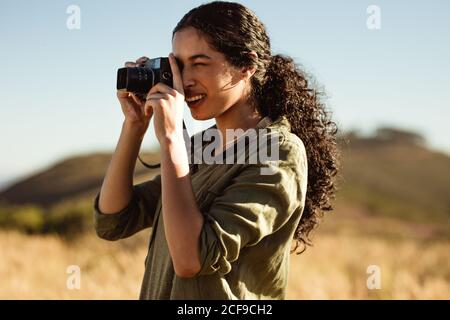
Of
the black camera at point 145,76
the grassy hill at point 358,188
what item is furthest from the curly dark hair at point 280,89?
the grassy hill at point 358,188

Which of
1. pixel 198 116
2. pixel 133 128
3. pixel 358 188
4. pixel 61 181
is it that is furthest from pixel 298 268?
pixel 61 181

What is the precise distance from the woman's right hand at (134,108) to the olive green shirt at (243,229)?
11.1 inches

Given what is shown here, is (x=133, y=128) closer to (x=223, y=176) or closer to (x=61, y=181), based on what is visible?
(x=223, y=176)

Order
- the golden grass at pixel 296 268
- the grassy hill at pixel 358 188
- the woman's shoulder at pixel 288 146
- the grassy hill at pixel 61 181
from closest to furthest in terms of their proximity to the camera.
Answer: the woman's shoulder at pixel 288 146 → the golden grass at pixel 296 268 → the grassy hill at pixel 358 188 → the grassy hill at pixel 61 181

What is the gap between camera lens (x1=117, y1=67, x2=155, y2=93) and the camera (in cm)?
216

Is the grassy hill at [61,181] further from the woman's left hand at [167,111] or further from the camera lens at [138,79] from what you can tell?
the woman's left hand at [167,111]

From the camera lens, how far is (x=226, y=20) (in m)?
2.15

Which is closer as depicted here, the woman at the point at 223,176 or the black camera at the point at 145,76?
the woman at the point at 223,176

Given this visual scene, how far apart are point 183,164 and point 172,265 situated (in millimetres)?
309

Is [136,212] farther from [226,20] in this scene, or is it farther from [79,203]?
[79,203]

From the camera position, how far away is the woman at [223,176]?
1.85 m

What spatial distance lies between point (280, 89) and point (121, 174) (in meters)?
0.61

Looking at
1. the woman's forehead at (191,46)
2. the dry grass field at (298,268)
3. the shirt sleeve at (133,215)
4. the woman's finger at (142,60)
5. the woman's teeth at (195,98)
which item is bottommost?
the dry grass field at (298,268)
